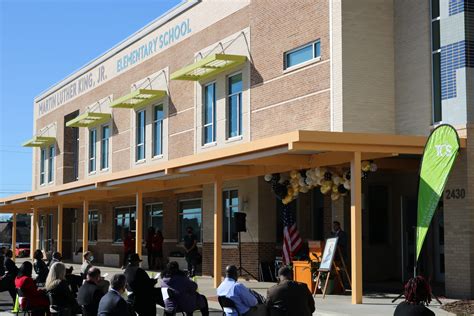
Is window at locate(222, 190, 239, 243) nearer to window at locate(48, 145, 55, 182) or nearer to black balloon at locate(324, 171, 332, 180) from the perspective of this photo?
black balloon at locate(324, 171, 332, 180)

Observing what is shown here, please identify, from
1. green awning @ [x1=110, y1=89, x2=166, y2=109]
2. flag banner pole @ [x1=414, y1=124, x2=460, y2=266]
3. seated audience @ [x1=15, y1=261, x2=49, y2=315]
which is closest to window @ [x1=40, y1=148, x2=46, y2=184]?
green awning @ [x1=110, y1=89, x2=166, y2=109]

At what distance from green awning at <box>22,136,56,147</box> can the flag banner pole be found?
1316 inches

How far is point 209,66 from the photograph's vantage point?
26406mm

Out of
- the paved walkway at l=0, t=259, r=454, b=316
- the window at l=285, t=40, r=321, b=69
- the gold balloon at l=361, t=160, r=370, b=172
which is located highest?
the window at l=285, t=40, r=321, b=69

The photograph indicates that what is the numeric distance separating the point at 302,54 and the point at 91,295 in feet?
42.9

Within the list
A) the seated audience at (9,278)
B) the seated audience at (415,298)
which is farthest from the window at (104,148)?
the seated audience at (415,298)

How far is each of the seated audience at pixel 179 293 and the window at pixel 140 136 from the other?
21578 mm

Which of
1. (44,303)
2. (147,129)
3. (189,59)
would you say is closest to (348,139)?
(44,303)

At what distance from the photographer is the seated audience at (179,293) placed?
40.0 feet

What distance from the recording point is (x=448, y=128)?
16.6 meters

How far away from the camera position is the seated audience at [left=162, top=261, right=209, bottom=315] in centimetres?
1220

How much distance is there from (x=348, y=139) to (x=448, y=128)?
2.09 meters

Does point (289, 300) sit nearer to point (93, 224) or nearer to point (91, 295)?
Result: point (91, 295)

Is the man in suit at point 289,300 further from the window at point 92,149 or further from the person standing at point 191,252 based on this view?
the window at point 92,149
